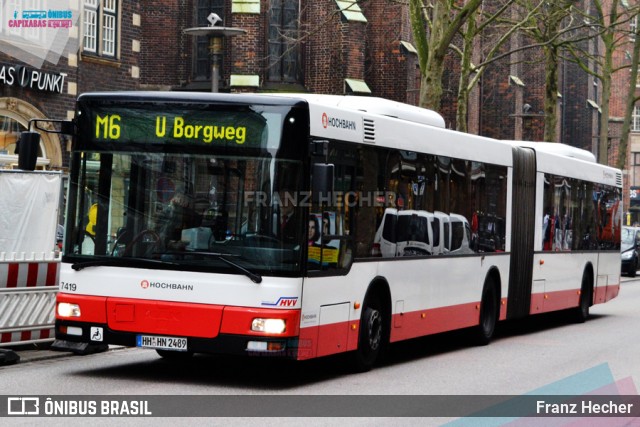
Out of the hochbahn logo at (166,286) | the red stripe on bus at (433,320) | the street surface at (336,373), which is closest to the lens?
the street surface at (336,373)

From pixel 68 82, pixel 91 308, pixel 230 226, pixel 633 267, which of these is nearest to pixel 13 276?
pixel 91 308

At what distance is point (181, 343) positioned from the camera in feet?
36.3

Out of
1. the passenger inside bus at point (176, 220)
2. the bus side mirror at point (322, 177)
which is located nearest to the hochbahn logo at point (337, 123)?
the bus side mirror at point (322, 177)

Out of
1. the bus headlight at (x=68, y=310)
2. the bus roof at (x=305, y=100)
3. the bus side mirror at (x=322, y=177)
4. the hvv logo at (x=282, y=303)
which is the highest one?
the bus roof at (x=305, y=100)

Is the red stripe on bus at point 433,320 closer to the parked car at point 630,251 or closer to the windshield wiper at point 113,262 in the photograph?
the windshield wiper at point 113,262

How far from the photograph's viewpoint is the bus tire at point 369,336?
41.5 ft

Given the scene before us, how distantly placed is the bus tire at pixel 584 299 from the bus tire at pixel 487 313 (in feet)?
15.4

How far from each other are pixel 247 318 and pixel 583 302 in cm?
1212

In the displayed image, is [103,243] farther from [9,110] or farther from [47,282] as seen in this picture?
[9,110]

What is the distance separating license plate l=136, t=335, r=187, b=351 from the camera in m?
11.1

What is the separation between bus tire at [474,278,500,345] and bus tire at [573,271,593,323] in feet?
15.4

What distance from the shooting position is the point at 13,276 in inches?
527

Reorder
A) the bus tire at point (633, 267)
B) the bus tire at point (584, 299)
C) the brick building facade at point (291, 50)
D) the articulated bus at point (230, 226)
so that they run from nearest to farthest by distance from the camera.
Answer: the articulated bus at point (230, 226), the bus tire at point (584, 299), the brick building facade at point (291, 50), the bus tire at point (633, 267)

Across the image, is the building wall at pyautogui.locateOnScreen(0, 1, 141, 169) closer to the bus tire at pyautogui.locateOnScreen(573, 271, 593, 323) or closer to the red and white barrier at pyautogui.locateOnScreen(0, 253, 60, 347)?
the bus tire at pyautogui.locateOnScreen(573, 271, 593, 323)
